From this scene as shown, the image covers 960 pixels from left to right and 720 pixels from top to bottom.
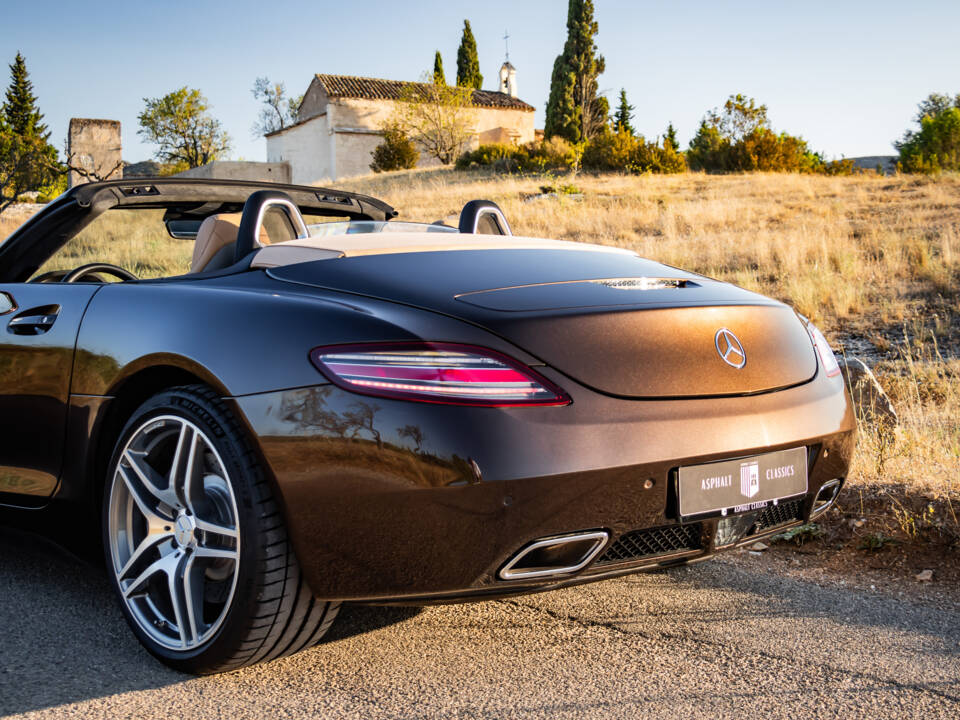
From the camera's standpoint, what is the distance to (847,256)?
40.1ft

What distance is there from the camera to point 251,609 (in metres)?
2.15

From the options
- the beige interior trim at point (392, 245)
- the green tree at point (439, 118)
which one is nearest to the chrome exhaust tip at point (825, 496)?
the beige interior trim at point (392, 245)

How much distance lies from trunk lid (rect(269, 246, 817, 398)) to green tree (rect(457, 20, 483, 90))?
211 feet

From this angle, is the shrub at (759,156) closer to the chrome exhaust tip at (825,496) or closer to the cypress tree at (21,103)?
the chrome exhaust tip at (825,496)

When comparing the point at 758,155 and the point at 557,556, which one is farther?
the point at 758,155

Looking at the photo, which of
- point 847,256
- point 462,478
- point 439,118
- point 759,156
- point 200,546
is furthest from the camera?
point 439,118

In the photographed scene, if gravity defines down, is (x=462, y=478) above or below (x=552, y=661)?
above

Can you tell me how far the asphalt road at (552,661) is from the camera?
2189 millimetres

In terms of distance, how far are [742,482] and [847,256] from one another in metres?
11.0

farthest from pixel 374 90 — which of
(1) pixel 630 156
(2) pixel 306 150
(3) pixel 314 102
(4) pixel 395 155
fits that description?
(1) pixel 630 156

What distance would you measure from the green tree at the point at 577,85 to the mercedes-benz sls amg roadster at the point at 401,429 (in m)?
42.7

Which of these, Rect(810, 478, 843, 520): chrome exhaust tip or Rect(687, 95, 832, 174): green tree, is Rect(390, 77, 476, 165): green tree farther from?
Rect(810, 478, 843, 520): chrome exhaust tip

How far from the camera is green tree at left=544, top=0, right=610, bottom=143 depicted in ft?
147

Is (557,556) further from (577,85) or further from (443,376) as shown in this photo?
(577,85)
